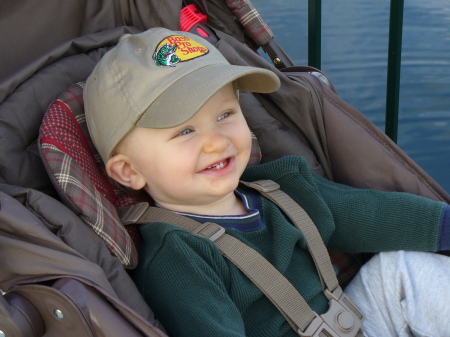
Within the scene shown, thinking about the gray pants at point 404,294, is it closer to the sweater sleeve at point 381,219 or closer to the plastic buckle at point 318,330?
the sweater sleeve at point 381,219

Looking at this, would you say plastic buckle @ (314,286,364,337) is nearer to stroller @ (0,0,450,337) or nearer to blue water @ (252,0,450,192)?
stroller @ (0,0,450,337)

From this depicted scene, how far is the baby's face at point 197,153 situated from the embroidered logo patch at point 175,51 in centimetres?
10

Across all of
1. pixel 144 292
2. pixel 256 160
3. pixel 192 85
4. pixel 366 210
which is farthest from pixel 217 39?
pixel 144 292

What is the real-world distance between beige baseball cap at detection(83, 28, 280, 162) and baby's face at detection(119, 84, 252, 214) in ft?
0.15

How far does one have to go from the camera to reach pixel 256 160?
1.57 metres

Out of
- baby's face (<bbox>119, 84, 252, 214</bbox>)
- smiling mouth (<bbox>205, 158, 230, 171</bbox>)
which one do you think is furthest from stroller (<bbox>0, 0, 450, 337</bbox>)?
smiling mouth (<bbox>205, 158, 230, 171</bbox>)

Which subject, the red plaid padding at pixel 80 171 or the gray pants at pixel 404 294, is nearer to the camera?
the red plaid padding at pixel 80 171

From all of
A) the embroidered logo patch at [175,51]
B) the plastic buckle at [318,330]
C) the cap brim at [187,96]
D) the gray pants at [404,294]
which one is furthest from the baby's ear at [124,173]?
the gray pants at [404,294]

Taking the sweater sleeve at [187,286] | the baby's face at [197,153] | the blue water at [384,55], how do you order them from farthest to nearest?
the blue water at [384,55] → the baby's face at [197,153] → the sweater sleeve at [187,286]

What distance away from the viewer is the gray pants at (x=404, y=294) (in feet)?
4.35

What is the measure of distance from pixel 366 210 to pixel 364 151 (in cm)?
15

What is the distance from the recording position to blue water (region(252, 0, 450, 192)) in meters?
2.75

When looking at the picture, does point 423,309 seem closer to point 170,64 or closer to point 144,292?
point 144,292

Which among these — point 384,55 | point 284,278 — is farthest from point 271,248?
point 384,55
